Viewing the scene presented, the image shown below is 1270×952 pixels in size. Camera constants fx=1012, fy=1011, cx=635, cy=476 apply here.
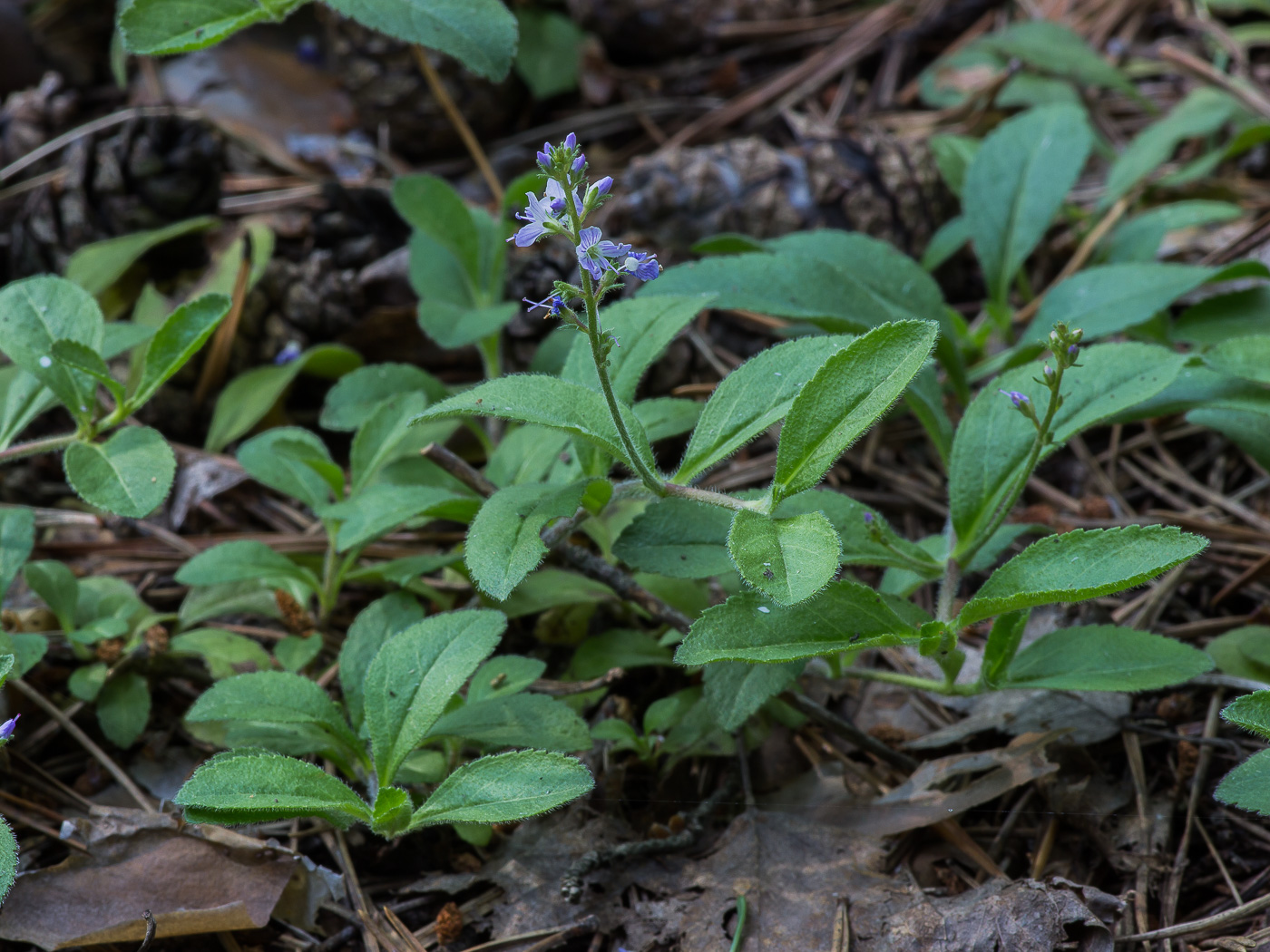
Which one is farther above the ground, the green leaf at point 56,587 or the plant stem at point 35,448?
the plant stem at point 35,448

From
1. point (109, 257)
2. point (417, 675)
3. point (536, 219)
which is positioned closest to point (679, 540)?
point (417, 675)

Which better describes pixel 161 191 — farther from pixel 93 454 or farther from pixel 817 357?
pixel 817 357

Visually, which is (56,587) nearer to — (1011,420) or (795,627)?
(795,627)

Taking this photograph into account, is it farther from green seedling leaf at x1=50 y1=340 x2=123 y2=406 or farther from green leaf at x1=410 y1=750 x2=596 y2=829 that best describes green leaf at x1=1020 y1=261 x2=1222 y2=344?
green seedling leaf at x1=50 y1=340 x2=123 y2=406

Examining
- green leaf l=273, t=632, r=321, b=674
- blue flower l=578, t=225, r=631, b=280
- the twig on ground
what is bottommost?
the twig on ground

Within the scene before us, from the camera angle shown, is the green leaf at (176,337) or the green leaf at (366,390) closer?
the green leaf at (176,337)

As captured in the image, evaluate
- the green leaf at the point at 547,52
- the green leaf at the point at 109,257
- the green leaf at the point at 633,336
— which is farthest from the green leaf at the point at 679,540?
the green leaf at the point at 547,52

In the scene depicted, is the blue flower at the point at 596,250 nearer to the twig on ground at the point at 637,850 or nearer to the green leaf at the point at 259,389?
the twig on ground at the point at 637,850

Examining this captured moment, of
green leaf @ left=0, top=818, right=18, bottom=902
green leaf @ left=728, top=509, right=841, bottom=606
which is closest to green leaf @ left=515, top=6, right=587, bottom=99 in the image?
green leaf @ left=728, top=509, right=841, bottom=606
